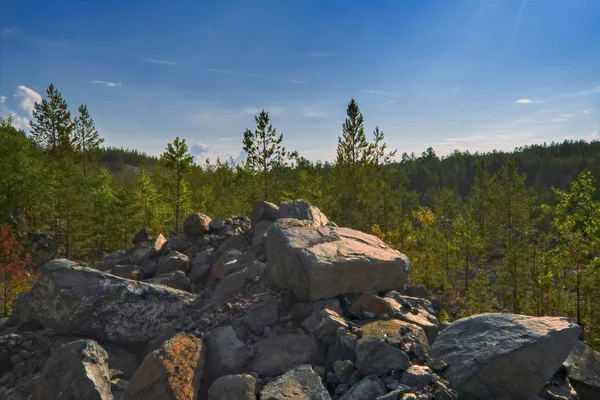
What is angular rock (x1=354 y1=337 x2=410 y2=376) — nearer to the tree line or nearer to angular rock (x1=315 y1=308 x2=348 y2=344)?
angular rock (x1=315 y1=308 x2=348 y2=344)

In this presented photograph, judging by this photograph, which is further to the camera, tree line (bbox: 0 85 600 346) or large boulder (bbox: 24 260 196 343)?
tree line (bbox: 0 85 600 346)

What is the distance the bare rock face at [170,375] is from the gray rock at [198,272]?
14.0 ft

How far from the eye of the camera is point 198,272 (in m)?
11.4

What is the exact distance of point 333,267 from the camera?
8.05m

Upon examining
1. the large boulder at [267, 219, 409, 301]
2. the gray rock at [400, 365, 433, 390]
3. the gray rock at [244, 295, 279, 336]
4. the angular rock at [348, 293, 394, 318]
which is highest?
the large boulder at [267, 219, 409, 301]

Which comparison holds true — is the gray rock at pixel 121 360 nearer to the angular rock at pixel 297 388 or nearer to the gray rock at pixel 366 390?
the angular rock at pixel 297 388

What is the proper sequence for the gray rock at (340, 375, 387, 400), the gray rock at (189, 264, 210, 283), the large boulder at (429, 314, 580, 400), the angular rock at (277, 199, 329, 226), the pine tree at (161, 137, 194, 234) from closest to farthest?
the gray rock at (340, 375, 387, 400) → the large boulder at (429, 314, 580, 400) → the gray rock at (189, 264, 210, 283) → the angular rock at (277, 199, 329, 226) → the pine tree at (161, 137, 194, 234)

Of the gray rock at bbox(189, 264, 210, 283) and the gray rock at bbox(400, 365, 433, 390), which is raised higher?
the gray rock at bbox(189, 264, 210, 283)

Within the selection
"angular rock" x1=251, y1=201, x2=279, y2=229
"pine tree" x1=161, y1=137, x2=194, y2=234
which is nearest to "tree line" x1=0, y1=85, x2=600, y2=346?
"pine tree" x1=161, y1=137, x2=194, y2=234

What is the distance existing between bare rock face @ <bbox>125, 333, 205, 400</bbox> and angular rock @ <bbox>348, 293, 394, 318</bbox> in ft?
10.8

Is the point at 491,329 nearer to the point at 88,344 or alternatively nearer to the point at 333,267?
the point at 333,267

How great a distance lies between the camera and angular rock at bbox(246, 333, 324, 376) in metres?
7.01

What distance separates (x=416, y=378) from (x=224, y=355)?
11.7ft

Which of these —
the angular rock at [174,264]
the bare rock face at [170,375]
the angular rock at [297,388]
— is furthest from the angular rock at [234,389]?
the angular rock at [174,264]
